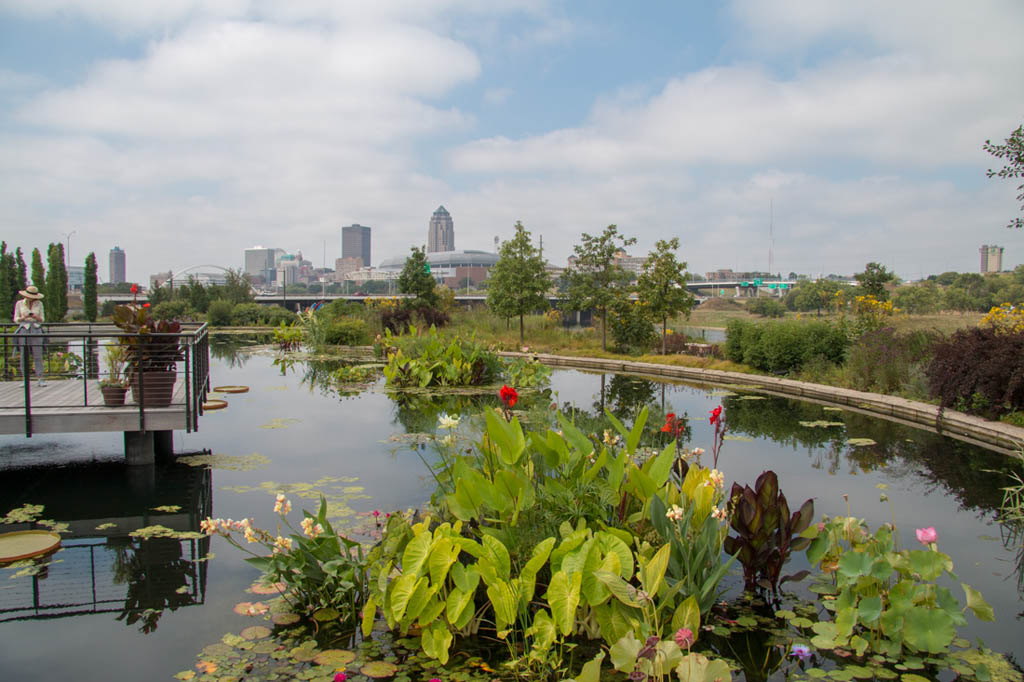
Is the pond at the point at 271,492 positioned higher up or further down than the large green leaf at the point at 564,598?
further down

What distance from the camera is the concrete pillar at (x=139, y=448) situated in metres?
6.58

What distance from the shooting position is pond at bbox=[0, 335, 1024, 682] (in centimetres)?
347

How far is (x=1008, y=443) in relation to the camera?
25.0 feet

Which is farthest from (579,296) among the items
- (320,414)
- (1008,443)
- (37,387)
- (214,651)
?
(214,651)

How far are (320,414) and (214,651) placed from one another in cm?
678

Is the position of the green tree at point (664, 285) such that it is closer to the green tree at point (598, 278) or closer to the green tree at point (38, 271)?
the green tree at point (598, 278)

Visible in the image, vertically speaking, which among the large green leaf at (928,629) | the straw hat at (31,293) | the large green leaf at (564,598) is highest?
the straw hat at (31,293)

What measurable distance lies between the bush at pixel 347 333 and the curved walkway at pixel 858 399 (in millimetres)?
7208

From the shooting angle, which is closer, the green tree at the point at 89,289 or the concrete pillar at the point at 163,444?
the concrete pillar at the point at 163,444

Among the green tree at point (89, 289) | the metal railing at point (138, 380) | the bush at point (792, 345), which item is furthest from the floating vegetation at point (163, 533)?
the green tree at point (89, 289)

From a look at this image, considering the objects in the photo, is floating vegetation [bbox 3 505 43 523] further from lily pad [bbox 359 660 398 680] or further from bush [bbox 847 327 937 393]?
bush [bbox 847 327 937 393]

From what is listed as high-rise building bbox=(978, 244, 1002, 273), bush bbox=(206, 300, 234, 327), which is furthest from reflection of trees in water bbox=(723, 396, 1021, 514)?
high-rise building bbox=(978, 244, 1002, 273)

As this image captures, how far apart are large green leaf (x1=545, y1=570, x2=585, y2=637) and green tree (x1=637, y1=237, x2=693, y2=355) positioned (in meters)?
14.3

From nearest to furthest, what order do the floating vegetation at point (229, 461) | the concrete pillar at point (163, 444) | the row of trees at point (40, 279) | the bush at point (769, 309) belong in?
the floating vegetation at point (229, 461) < the concrete pillar at point (163, 444) < the row of trees at point (40, 279) < the bush at point (769, 309)
